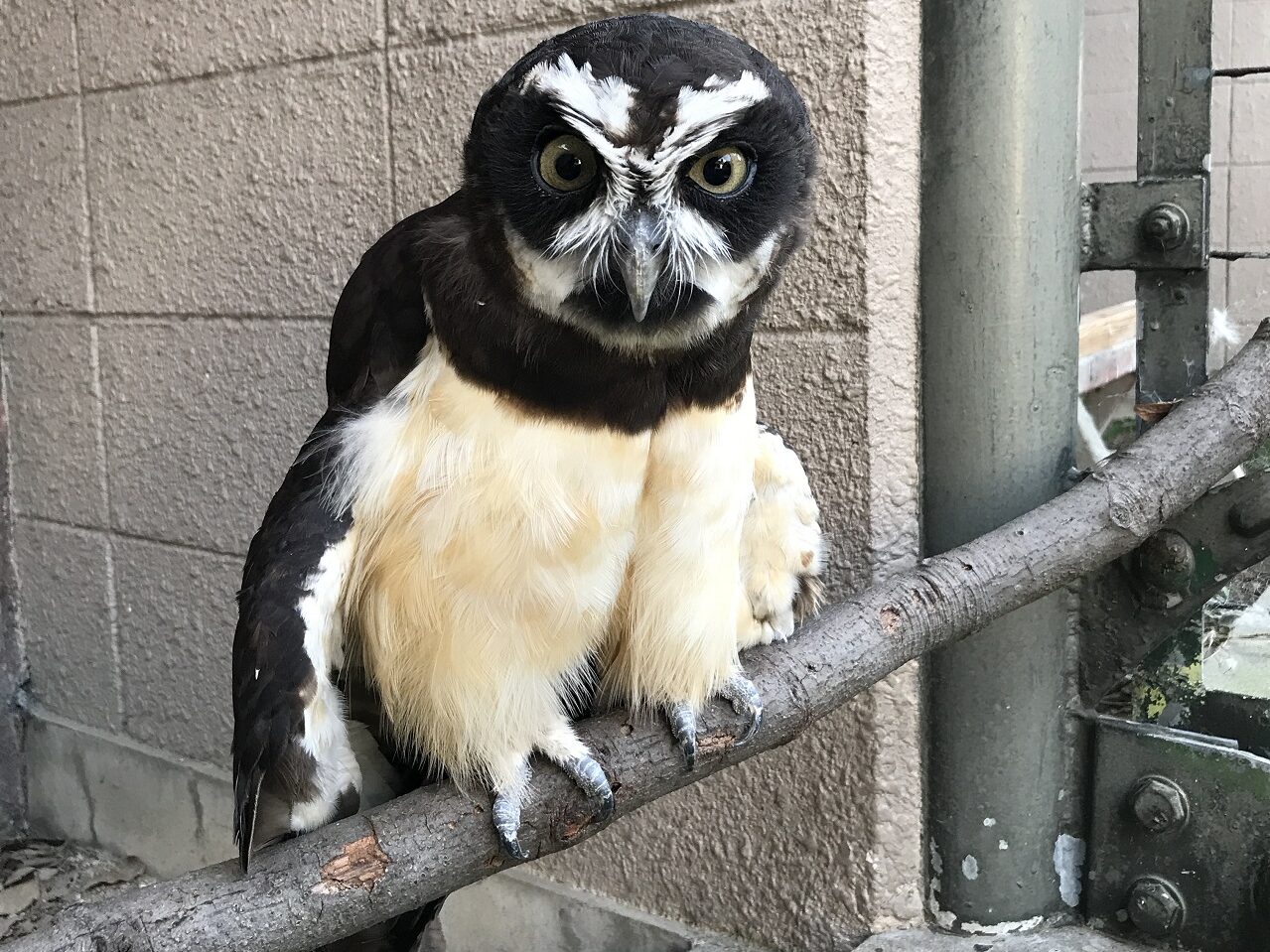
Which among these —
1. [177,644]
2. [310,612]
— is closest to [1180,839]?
[310,612]

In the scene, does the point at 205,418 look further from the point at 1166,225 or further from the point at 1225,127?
the point at 1225,127

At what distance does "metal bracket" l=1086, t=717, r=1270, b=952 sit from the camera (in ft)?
6.72

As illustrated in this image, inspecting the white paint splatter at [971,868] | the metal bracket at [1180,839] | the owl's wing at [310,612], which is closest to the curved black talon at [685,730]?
the owl's wing at [310,612]

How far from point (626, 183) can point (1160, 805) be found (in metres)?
1.51

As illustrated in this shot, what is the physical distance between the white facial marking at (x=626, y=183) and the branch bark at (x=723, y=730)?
1.86 ft

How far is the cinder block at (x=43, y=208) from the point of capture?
321 centimetres

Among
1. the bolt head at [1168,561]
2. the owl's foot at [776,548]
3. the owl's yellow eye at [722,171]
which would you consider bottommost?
the bolt head at [1168,561]

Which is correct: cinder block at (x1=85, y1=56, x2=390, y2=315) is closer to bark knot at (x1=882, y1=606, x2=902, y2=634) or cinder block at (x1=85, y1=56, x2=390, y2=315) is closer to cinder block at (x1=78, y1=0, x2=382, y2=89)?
cinder block at (x1=78, y1=0, x2=382, y2=89)

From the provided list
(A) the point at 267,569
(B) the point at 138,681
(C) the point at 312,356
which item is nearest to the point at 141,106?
(C) the point at 312,356

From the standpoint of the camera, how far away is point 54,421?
3.46 meters

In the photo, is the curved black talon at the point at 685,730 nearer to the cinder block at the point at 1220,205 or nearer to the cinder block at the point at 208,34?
the cinder block at the point at 1220,205

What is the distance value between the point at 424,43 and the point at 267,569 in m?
1.37

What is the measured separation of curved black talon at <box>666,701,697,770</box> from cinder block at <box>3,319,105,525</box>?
230 centimetres

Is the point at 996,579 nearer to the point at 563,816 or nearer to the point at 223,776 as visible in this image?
the point at 563,816
